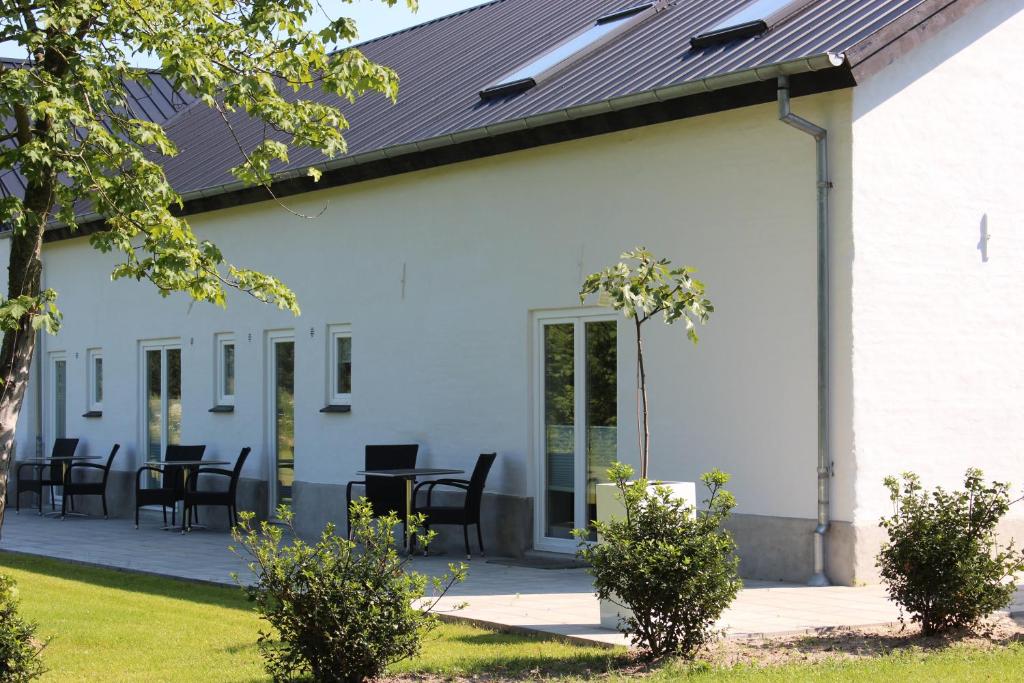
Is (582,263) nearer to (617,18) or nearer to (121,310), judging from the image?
(617,18)

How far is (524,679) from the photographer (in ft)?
22.8

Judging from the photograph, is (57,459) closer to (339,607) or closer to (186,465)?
(186,465)

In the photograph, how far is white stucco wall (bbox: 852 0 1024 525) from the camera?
10.4 meters

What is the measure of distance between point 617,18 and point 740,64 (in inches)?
168

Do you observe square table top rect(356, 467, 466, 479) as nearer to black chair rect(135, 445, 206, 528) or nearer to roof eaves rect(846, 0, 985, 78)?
black chair rect(135, 445, 206, 528)

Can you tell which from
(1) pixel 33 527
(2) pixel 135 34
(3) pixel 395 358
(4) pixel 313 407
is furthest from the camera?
(1) pixel 33 527

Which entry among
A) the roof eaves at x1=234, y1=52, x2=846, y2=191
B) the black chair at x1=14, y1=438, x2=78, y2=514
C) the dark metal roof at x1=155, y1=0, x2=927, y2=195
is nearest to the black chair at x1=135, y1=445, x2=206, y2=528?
the black chair at x1=14, y1=438, x2=78, y2=514

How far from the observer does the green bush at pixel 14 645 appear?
6.58 meters

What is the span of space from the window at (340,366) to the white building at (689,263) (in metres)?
0.03

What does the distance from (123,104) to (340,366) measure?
6.71m

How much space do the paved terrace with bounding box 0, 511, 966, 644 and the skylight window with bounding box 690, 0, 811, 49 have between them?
4.58m

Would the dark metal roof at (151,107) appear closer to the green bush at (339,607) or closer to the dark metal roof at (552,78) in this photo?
the dark metal roof at (552,78)

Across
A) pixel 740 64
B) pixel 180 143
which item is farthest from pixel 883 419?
pixel 180 143

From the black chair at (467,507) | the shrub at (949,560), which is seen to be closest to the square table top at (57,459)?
the black chair at (467,507)
